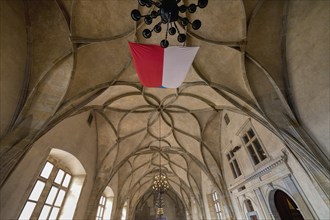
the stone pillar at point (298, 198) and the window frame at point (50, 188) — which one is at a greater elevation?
the window frame at point (50, 188)

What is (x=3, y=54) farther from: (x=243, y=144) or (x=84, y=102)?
(x=243, y=144)

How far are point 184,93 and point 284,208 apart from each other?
6468mm

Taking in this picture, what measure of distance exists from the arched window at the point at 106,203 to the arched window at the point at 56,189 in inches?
152

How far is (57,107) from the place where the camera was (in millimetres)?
5359

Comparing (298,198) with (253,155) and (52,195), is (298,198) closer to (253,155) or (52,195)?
(253,155)

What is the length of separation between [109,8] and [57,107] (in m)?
3.93

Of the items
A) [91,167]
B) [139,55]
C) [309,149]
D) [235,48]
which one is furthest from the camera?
[91,167]

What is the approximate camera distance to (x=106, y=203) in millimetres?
11133

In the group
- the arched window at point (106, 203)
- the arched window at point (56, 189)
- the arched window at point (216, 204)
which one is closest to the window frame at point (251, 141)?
the arched window at point (216, 204)

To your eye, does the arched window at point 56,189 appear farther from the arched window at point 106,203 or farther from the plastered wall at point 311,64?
the plastered wall at point 311,64

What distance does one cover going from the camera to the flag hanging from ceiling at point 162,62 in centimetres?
380

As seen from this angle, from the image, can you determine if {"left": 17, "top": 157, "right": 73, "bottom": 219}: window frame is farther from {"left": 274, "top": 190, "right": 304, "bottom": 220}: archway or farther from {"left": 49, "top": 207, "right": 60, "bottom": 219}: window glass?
{"left": 274, "top": 190, "right": 304, "bottom": 220}: archway

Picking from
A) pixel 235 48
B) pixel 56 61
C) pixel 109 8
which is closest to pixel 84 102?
pixel 56 61

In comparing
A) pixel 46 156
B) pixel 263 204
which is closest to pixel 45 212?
pixel 46 156
